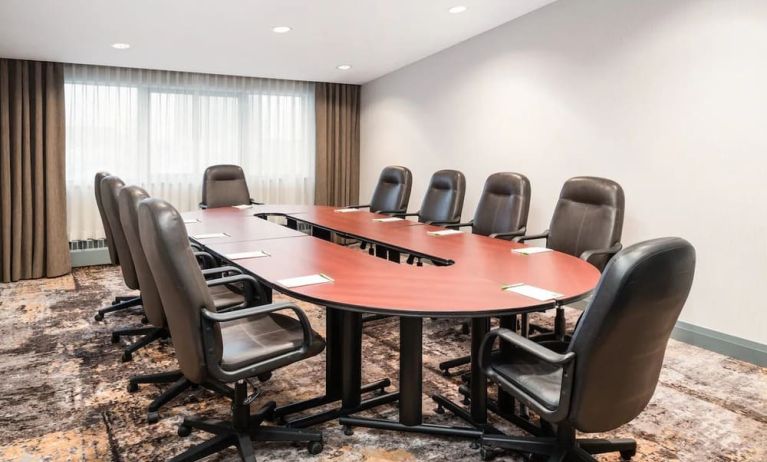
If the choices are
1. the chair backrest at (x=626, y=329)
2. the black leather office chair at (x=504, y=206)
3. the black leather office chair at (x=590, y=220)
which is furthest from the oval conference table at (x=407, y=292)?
the black leather office chair at (x=504, y=206)

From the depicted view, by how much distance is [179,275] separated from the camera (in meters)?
1.72

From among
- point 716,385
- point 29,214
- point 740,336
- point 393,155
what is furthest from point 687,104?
point 29,214

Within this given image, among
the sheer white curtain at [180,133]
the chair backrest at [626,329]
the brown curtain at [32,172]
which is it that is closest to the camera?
the chair backrest at [626,329]

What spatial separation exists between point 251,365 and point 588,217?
2342mm

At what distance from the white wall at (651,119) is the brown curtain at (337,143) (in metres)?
2.44

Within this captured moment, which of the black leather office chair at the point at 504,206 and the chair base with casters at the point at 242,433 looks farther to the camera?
the black leather office chair at the point at 504,206

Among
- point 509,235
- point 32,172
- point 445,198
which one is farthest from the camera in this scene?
point 32,172

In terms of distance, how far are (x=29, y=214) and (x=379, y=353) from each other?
436 cm

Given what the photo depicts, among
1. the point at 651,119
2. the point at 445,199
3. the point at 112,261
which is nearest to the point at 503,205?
the point at 445,199

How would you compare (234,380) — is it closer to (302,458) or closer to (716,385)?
(302,458)

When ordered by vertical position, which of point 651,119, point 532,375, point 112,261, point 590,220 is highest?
point 651,119

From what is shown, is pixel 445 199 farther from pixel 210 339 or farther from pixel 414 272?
pixel 210 339

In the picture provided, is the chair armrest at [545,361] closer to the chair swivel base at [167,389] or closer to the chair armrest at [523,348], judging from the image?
the chair armrest at [523,348]

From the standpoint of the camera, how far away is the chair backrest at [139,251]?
232 centimetres
